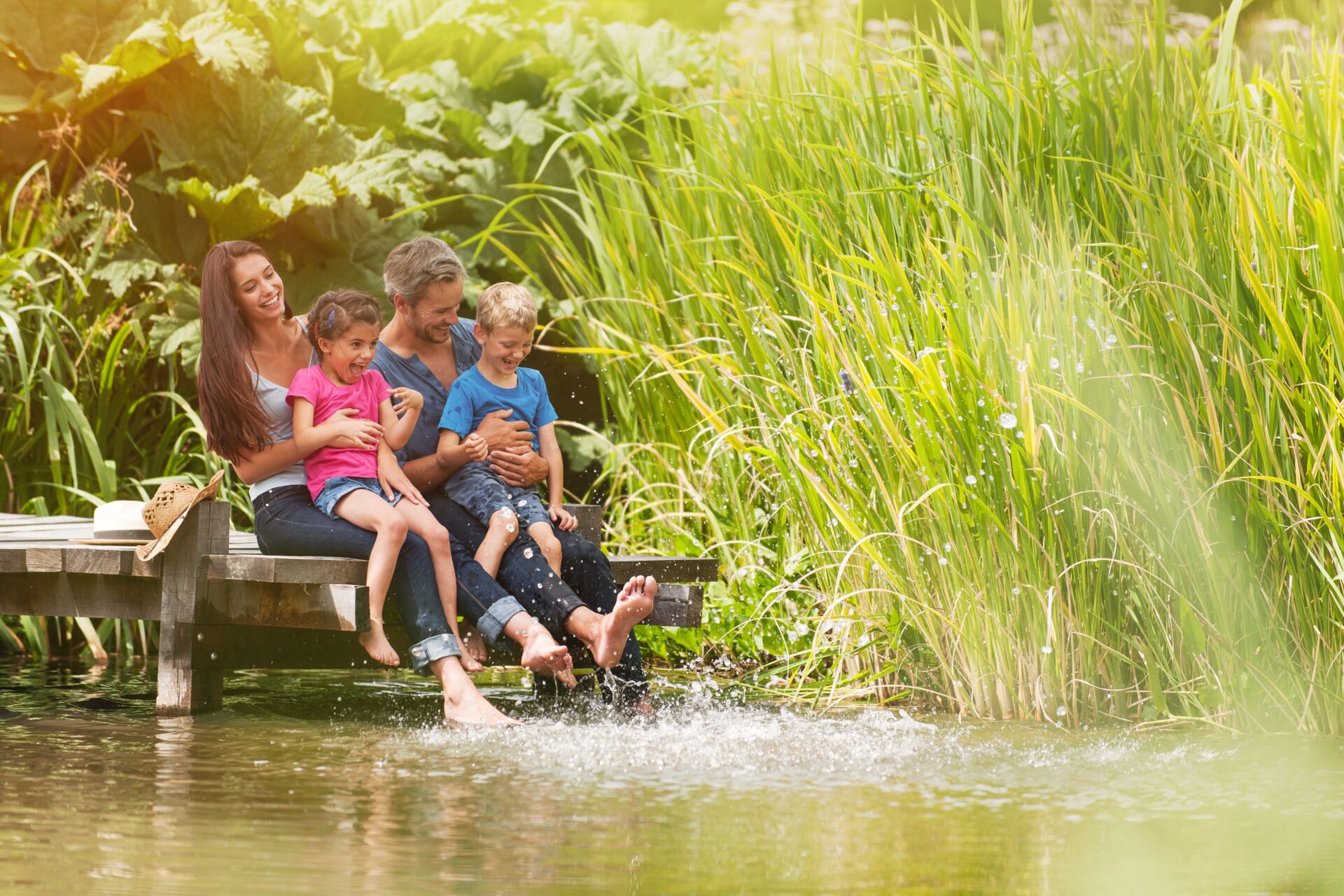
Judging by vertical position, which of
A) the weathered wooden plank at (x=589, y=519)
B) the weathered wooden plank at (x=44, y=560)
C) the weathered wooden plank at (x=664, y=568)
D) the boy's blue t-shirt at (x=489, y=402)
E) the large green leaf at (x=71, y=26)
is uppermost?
the large green leaf at (x=71, y=26)

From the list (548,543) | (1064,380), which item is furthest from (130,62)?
(1064,380)

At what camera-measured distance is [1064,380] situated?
13.6ft

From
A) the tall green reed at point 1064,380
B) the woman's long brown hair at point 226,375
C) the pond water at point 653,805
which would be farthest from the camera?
the woman's long brown hair at point 226,375

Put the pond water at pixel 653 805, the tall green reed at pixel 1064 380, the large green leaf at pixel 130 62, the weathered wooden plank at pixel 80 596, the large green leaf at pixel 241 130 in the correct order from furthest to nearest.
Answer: the large green leaf at pixel 241 130, the large green leaf at pixel 130 62, the weathered wooden plank at pixel 80 596, the tall green reed at pixel 1064 380, the pond water at pixel 653 805

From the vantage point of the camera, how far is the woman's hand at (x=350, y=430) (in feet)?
14.5

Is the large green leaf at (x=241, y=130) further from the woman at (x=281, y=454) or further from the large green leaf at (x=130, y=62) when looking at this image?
the woman at (x=281, y=454)

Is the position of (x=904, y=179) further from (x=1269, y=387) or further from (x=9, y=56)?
(x=9, y=56)

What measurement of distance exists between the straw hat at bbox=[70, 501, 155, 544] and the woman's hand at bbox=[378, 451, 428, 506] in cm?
73

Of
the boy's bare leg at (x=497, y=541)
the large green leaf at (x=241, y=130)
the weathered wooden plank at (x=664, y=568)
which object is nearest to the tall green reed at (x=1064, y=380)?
the weathered wooden plank at (x=664, y=568)

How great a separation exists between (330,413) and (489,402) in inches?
20.1

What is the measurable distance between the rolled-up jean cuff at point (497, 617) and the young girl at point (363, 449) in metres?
0.08

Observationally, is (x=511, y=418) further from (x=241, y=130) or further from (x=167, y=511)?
(x=241, y=130)

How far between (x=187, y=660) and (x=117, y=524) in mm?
497

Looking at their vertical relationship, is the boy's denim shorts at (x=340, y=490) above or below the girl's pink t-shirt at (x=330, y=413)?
below
